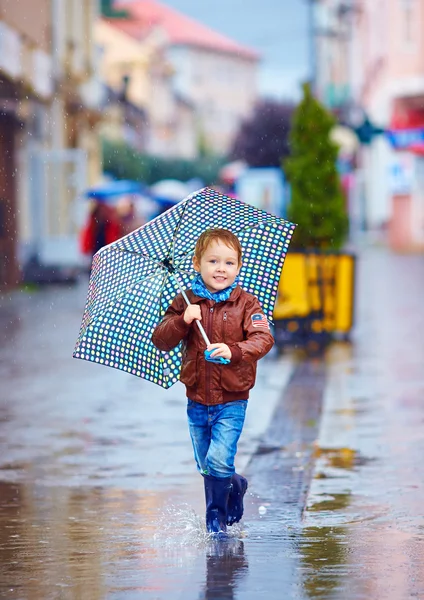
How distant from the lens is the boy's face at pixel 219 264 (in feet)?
18.6

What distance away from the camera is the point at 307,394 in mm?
10961

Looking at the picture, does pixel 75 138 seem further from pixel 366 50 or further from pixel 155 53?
pixel 155 53

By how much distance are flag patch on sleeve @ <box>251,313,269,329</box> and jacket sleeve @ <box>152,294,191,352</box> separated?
0.27 meters

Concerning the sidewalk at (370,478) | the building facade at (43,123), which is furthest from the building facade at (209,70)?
the sidewalk at (370,478)

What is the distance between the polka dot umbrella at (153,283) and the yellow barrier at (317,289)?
336 inches

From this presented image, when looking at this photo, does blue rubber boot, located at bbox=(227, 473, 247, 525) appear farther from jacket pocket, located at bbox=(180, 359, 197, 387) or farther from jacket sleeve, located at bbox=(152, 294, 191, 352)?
jacket sleeve, located at bbox=(152, 294, 191, 352)

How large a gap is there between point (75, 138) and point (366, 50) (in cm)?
2370

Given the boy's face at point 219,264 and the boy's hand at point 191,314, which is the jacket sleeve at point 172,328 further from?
the boy's face at point 219,264

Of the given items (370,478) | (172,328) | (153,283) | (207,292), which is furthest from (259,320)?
(370,478)

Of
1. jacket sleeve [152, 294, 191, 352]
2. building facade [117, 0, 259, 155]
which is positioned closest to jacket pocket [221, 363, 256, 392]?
jacket sleeve [152, 294, 191, 352]

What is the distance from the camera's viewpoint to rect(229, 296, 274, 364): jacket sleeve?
18.4ft

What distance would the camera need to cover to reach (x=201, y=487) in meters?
7.32

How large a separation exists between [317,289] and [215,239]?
361 inches

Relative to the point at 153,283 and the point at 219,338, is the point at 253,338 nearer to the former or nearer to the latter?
the point at 219,338
